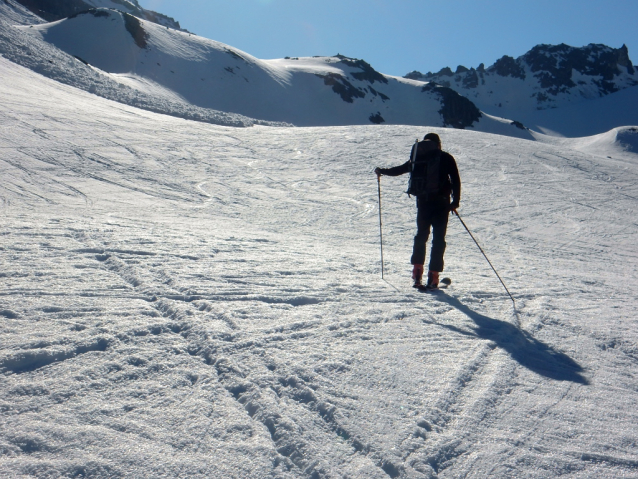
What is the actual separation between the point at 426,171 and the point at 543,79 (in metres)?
150

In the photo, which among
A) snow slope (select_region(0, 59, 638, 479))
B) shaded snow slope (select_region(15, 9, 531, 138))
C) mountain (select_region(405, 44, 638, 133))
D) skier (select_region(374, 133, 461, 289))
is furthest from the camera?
mountain (select_region(405, 44, 638, 133))

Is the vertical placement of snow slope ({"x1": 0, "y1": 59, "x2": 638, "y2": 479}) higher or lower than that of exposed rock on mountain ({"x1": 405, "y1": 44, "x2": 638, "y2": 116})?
lower

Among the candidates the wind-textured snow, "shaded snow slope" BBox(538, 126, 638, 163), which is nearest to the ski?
the wind-textured snow

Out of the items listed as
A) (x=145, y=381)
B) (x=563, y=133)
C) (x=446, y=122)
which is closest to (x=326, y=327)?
(x=145, y=381)

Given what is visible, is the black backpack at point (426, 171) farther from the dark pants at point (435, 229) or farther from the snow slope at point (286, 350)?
the snow slope at point (286, 350)

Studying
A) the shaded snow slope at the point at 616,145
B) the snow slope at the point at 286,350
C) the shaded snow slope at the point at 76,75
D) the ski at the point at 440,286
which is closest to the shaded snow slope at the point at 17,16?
the shaded snow slope at the point at 76,75

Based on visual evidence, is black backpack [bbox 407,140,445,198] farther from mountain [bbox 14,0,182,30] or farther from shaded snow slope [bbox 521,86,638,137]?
shaded snow slope [bbox 521,86,638,137]

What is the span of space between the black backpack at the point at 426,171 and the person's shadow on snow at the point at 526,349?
57.4 inches

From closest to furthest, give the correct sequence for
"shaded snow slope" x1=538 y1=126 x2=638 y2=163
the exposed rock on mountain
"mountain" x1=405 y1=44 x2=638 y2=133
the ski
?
the ski
"shaded snow slope" x1=538 y1=126 x2=638 y2=163
"mountain" x1=405 y1=44 x2=638 y2=133
the exposed rock on mountain

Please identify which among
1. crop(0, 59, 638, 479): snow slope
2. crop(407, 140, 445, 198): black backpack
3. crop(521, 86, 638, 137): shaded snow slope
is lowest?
crop(0, 59, 638, 479): snow slope

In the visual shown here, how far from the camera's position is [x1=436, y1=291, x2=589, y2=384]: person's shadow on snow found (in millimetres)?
2735

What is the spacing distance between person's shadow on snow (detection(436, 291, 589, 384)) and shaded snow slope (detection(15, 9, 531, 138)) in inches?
1200

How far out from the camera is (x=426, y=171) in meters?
4.64

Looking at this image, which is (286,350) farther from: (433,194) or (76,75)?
(76,75)
